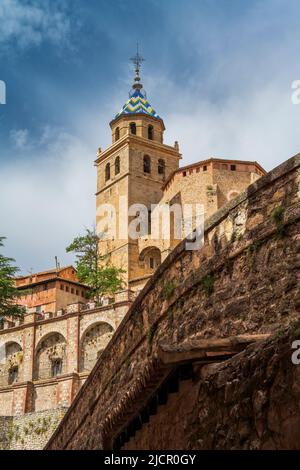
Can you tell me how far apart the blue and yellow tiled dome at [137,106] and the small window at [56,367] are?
35.9 meters

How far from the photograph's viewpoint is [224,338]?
25.1 ft

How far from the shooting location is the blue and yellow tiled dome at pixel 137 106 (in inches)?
2835

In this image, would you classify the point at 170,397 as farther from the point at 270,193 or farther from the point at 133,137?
the point at 133,137

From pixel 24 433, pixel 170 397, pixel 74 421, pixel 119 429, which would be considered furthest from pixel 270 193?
pixel 24 433

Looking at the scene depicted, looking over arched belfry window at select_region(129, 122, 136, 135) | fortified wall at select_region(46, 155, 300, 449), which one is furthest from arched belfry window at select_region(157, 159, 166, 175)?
fortified wall at select_region(46, 155, 300, 449)

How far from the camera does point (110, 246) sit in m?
65.6

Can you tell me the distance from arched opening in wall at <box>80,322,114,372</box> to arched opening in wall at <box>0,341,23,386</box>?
5.10 m

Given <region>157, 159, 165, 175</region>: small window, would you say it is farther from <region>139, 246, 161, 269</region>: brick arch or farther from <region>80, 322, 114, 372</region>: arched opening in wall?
<region>80, 322, 114, 372</region>: arched opening in wall

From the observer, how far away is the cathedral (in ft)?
129

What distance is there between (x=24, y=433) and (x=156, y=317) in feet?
78.0

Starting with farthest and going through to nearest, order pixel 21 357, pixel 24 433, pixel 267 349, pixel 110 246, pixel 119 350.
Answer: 1. pixel 110 246
2. pixel 21 357
3. pixel 24 433
4. pixel 119 350
5. pixel 267 349

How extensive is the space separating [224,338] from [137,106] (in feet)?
220

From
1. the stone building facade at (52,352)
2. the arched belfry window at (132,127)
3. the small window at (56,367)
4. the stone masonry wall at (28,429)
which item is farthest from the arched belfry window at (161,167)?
the stone masonry wall at (28,429)

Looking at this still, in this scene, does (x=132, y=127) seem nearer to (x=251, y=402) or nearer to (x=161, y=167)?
(x=161, y=167)
